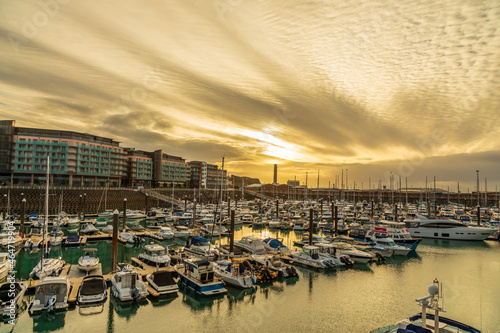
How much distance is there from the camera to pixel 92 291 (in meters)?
22.1

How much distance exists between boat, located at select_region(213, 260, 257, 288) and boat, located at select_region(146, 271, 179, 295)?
4.54 m

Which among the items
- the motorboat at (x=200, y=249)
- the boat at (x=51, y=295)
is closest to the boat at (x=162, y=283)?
the boat at (x=51, y=295)

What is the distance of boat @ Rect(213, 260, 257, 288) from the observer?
2622 cm

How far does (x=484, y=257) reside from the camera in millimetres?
42500

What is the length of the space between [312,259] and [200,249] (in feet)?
43.2

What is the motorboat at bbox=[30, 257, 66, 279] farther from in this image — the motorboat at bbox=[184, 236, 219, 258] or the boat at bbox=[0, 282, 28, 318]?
the motorboat at bbox=[184, 236, 219, 258]

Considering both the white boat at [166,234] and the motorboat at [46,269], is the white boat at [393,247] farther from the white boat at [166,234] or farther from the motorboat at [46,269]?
the motorboat at [46,269]

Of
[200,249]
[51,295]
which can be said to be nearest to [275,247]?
[200,249]

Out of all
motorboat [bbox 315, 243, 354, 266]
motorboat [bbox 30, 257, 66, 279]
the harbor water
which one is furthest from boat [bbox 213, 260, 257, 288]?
motorboat [bbox 30, 257, 66, 279]

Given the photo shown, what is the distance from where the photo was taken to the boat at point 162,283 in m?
24.1

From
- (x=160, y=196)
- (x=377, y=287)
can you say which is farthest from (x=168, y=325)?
(x=160, y=196)

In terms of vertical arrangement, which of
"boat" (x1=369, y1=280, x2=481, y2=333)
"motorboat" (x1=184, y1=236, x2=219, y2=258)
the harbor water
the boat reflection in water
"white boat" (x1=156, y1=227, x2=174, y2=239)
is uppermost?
"boat" (x1=369, y1=280, x2=481, y2=333)

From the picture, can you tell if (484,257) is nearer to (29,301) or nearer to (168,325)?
(168,325)

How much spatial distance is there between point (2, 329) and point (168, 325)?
9.87m
